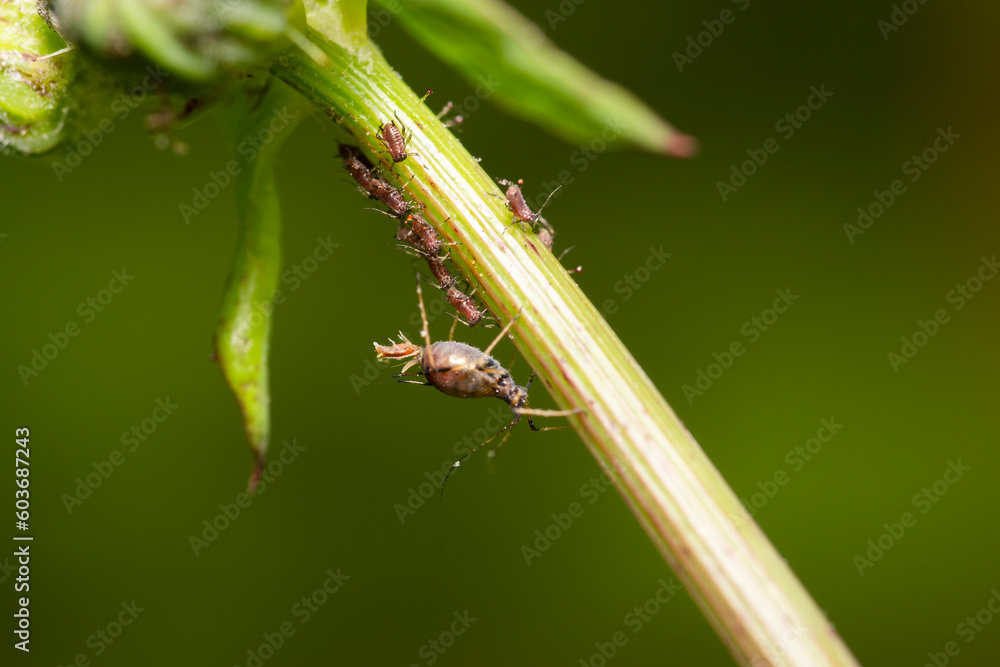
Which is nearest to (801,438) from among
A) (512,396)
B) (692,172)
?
(692,172)

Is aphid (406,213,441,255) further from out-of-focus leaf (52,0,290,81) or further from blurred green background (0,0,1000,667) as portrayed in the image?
blurred green background (0,0,1000,667)

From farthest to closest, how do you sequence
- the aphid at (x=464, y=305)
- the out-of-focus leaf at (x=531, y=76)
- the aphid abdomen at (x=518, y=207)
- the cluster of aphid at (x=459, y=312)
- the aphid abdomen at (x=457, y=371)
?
the aphid at (x=464, y=305)
the aphid abdomen at (x=457, y=371)
the cluster of aphid at (x=459, y=312)
the aphid abdomen at (x=518, y=207)
the out-of-focus leaf at (x=531, y=76)

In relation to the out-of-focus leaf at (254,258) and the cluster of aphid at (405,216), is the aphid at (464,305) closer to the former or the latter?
the cluster of aphid at (405,216)

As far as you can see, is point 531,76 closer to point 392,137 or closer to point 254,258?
point 392,137

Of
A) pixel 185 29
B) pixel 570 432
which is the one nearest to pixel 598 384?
pixel 185 29

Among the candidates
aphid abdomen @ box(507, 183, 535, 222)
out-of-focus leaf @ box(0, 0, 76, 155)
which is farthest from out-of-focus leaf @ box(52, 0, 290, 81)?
aphid abdomen @ box(507, 183, 535, 222)

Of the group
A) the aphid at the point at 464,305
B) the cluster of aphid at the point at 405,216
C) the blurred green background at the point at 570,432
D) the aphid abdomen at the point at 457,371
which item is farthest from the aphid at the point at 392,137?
the blurred green background at the point at 570,432
